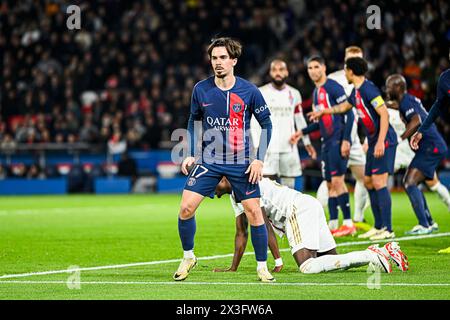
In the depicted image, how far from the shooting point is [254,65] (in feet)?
98.6

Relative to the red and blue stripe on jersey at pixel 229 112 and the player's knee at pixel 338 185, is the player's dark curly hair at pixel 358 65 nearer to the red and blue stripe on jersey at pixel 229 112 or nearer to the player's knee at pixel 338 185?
the player's knee at pixel 338 185

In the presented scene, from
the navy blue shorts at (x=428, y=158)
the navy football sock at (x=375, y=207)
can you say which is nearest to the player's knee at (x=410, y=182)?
the navy blue shorts at (x=428, y=158)

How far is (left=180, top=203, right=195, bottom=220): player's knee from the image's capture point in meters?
8.84

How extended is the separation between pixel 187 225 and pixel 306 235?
1.21m

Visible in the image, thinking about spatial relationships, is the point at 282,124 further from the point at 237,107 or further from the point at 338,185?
the point at 237,107

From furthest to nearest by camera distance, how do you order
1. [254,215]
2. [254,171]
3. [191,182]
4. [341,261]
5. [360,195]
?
1. [360,195]
2. [341,261]
3. [191,182]
4. [254,215]
5. [254,171]

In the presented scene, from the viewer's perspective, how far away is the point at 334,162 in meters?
14.2

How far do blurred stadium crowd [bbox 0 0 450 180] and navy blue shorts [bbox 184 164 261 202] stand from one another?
1677cm

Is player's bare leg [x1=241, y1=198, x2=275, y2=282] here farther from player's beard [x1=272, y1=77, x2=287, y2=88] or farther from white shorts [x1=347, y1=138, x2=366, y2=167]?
white shorts [x1=347, y1=138, x2=366, y2=167]

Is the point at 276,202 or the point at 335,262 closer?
the point at 335,262

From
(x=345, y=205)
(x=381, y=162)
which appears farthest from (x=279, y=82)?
(x=345, y=205)

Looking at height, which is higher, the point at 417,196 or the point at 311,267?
the point at 417,196

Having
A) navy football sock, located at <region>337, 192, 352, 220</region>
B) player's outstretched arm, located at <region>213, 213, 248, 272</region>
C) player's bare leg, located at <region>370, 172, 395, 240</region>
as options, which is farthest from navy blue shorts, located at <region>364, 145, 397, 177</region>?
player's outstretched arm, located at <region>213, 213, 248, 272</region>
